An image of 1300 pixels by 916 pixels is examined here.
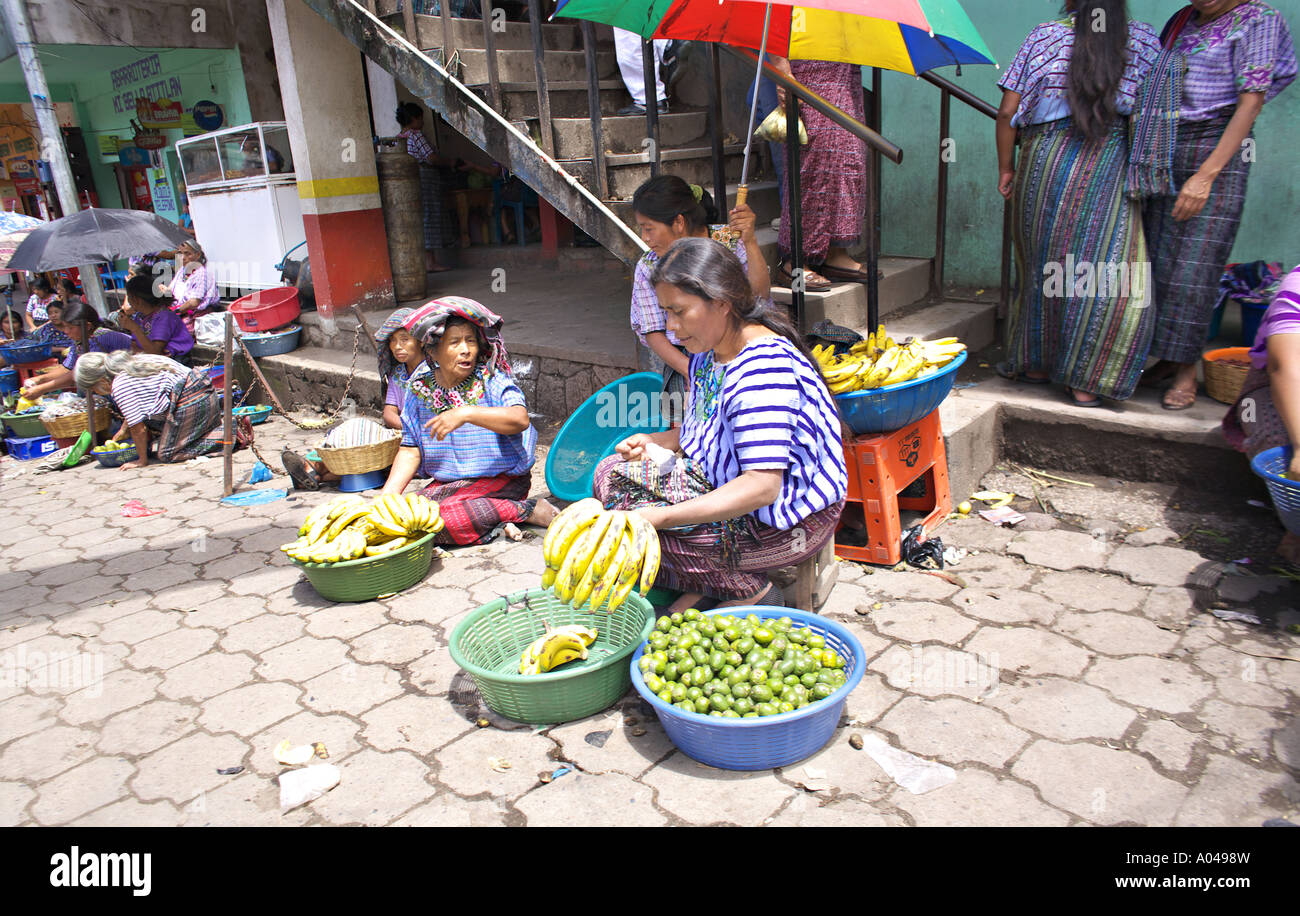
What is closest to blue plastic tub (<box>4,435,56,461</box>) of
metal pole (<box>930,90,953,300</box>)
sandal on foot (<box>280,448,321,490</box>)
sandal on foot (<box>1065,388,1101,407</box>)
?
sandal on foot (<box>280,448,321,490</box>)

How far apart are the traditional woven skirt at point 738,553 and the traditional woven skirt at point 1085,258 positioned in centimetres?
206

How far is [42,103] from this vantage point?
9.65m

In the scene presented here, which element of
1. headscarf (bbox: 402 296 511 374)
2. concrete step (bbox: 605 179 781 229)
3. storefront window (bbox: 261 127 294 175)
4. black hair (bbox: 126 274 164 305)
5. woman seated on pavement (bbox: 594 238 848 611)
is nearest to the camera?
woman seated on pavement (bbox: 594 238 848 611)

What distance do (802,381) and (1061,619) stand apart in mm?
1522

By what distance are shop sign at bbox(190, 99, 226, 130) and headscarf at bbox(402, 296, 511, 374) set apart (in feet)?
30.7

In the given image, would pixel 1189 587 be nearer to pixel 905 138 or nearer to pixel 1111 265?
pixel 1111 265

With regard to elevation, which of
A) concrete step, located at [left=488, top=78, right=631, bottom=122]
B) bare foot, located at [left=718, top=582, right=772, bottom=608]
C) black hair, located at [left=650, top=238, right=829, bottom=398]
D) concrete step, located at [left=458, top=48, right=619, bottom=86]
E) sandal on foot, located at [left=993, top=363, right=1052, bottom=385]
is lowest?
bare foot, located at [left=718, top=582, right=772, bottom=608]

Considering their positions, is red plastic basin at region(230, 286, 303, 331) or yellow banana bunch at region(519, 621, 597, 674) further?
red plastic basin at region(230, 286, 303, 331)

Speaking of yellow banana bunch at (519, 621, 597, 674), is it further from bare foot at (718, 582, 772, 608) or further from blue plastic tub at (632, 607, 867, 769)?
bare foot at (718, 582, 772, 608)

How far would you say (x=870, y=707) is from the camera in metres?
2.96

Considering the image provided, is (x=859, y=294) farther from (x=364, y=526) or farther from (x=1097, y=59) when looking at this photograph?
(x=364, y=526)

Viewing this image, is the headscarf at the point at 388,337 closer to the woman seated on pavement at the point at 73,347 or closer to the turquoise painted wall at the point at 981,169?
the turquoise painted wall at the point at 981,169

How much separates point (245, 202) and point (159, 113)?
5.20m

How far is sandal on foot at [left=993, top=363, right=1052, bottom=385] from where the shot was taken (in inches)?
189
